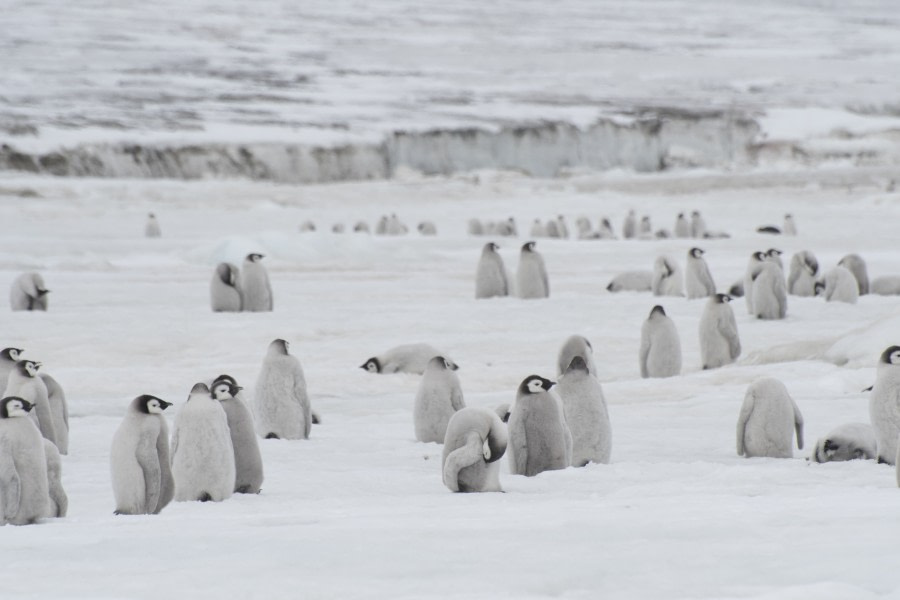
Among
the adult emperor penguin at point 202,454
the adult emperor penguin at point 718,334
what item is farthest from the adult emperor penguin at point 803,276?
Result: the adult emperor penguin at point 202,454

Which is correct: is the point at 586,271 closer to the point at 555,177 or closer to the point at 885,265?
the point at 885,265

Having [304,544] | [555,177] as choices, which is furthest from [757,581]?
[555,177]

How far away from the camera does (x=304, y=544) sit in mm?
3686

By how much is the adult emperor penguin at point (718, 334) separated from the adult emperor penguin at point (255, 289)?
4.55 m

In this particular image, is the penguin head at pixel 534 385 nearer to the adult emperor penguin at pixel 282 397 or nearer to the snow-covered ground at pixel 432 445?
the snow-covered ground at pixel 432 445

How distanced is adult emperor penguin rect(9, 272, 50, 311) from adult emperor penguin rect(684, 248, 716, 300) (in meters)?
6.45

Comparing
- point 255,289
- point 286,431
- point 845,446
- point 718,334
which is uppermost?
point 255,289

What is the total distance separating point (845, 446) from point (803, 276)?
25.4 feet

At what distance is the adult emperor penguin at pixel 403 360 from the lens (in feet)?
32.3

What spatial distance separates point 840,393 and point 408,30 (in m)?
77.8

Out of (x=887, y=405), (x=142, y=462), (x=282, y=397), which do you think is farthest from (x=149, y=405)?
(x=887, y=405)

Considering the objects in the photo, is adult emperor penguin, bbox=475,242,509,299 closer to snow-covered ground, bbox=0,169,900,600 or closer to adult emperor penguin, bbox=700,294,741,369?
snow-covered ground, bbox=0,169,900,600

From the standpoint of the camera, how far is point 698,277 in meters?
13.4

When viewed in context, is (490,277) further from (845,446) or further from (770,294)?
(845,446)
